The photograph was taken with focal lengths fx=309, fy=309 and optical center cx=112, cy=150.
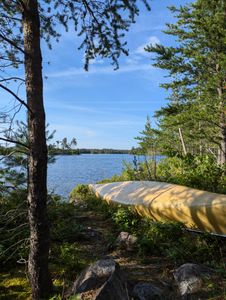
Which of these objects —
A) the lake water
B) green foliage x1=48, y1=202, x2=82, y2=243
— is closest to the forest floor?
green foliage x1=48, y1=202, x2=82, y2=243

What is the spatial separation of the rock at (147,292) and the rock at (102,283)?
15cm

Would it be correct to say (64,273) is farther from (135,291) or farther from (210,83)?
(210,83)

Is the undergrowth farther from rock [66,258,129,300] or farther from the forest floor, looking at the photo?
rock [66,258,129,300]

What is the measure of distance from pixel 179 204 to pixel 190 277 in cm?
276

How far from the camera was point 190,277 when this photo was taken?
12.1ft

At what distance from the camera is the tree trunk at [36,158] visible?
372 centimetres

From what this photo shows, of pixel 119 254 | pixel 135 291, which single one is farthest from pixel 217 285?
pixel 119 254

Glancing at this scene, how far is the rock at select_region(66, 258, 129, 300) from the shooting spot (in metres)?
3.34

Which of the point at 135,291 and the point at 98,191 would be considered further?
the point at 98,191

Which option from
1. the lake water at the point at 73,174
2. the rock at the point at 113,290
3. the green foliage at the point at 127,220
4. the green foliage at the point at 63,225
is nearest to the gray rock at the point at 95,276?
the rock at the point at 113,290

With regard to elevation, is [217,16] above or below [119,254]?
above

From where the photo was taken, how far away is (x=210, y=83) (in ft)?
40.6

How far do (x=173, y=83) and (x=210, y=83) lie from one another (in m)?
2.05

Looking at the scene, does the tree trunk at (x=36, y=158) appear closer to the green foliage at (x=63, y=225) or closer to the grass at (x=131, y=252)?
the grass at (x=131, y=252)
